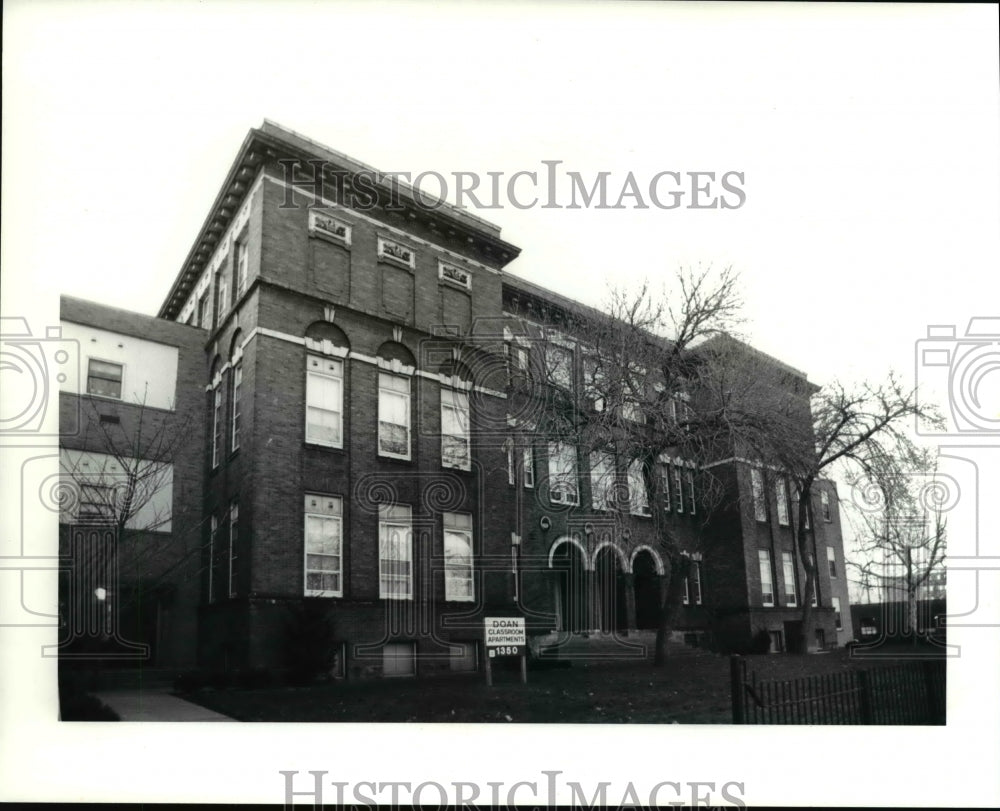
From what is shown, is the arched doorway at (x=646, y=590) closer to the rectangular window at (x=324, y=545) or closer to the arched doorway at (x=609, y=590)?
the arched doorway at (x=609, y=590)

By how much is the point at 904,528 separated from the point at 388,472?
6.05m

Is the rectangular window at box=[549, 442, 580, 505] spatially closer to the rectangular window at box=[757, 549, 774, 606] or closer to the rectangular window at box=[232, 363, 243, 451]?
the rectangular window at box=[757, 549, 774, 606]

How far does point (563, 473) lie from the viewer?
10.2 meters

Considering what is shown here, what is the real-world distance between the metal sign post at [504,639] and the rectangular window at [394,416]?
Answer: 2220 millimetres

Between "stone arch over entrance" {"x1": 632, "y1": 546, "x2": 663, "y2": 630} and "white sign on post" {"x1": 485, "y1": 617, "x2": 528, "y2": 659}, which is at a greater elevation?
"stone arch over entrance" {"x1": 632, "y1": 546, "x2": 663, "y2": 630}

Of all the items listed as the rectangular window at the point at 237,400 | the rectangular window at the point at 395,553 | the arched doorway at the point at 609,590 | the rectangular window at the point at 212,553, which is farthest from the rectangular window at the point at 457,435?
the rectangular window at the point at 212,553

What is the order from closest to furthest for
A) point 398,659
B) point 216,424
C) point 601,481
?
point 398,659, point 216,424, point 601,481

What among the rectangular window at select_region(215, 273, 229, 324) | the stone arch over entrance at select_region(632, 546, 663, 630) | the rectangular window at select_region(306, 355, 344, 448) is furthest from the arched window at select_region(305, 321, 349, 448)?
the stone arch over entrance at select_region(632, 546, 663, 630)

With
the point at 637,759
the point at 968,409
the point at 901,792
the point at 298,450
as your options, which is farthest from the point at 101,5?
the point at 901,792

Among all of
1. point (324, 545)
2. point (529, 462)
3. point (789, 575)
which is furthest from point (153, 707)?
point (789, 575)

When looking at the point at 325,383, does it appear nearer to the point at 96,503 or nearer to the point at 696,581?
the point at 96,503

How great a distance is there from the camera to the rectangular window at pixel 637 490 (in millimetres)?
10398

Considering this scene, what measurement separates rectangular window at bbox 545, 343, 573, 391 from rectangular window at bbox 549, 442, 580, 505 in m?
0.86

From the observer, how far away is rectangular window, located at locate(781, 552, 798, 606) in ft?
34.6
